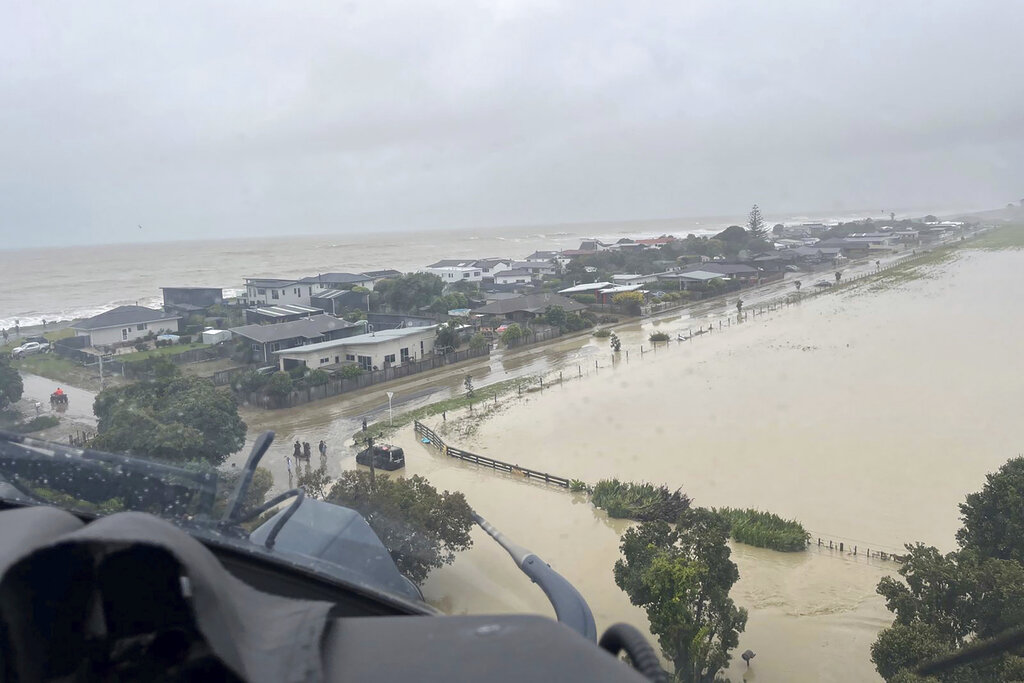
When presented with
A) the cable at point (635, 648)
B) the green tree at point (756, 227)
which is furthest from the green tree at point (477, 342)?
the green tree at point (756, 227)

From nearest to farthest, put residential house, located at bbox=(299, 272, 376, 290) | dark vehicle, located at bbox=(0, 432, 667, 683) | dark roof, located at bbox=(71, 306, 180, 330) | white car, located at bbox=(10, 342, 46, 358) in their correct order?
dark vehicle, located at bbox=(0, 432, 667, 683) < white car, located at bbox=(10, 342, 46, 358) < dark roof, located at bbox=(71, 306, 180, 330) < residential house, located at bbox=(299, 272, 376, 290)

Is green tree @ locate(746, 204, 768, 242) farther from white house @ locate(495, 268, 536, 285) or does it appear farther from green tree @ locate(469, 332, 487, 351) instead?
green tree @ locate(469, 332, 487, 351)

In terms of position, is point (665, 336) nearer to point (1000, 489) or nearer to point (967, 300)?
point (967, 300)

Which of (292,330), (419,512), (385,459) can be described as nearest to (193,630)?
(419,512)

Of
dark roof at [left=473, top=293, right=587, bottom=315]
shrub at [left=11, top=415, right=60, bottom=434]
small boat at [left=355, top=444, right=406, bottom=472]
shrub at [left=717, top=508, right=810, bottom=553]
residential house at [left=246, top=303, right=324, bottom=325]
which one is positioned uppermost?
residential house at [left=246, top=303, right=324, bottom=325]

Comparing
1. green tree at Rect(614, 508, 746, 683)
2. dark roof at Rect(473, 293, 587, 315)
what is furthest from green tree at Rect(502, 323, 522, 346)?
green tree at Rect(614, 508, 746, 683)

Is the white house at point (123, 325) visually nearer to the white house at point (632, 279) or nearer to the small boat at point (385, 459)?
the small boat at point (385, 459)

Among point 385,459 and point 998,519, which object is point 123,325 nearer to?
point 385,459
